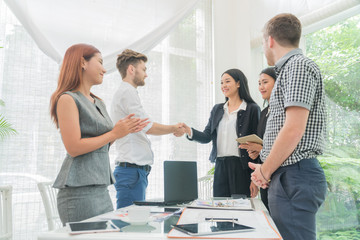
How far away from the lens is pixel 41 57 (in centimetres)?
275

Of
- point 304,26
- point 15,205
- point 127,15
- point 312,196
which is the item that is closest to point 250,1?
point 304,26

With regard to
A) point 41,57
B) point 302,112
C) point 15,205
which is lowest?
point 15,205

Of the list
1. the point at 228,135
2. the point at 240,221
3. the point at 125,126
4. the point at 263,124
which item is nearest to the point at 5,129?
the point at 125,126

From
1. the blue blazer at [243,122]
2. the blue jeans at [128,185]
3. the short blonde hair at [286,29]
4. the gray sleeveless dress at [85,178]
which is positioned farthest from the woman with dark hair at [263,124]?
the gray sleeveless dress at [85,178]

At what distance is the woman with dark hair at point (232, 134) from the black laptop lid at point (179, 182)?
0.60m

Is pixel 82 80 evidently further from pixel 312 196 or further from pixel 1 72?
pixel 1 72

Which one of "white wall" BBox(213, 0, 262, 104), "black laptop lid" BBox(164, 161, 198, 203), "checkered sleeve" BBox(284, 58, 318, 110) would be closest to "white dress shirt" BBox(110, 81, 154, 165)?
"black laptop lid" BBox(164, 161, 198, 203)

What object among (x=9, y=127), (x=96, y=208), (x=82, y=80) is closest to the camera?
(x=96, y=208)

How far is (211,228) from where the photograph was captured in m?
0.89

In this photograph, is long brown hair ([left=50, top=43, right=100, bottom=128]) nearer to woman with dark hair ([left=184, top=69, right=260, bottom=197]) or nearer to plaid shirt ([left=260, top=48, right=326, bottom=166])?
plaid shirt ([left=260, top=48, right=326, bottom=166])

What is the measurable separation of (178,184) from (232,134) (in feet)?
2.78

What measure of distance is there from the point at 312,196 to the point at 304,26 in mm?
2112

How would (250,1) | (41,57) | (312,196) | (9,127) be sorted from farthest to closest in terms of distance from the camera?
(250,1)
(41,57)
(9,127)
(312,196)

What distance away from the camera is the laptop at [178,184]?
1502 mm
